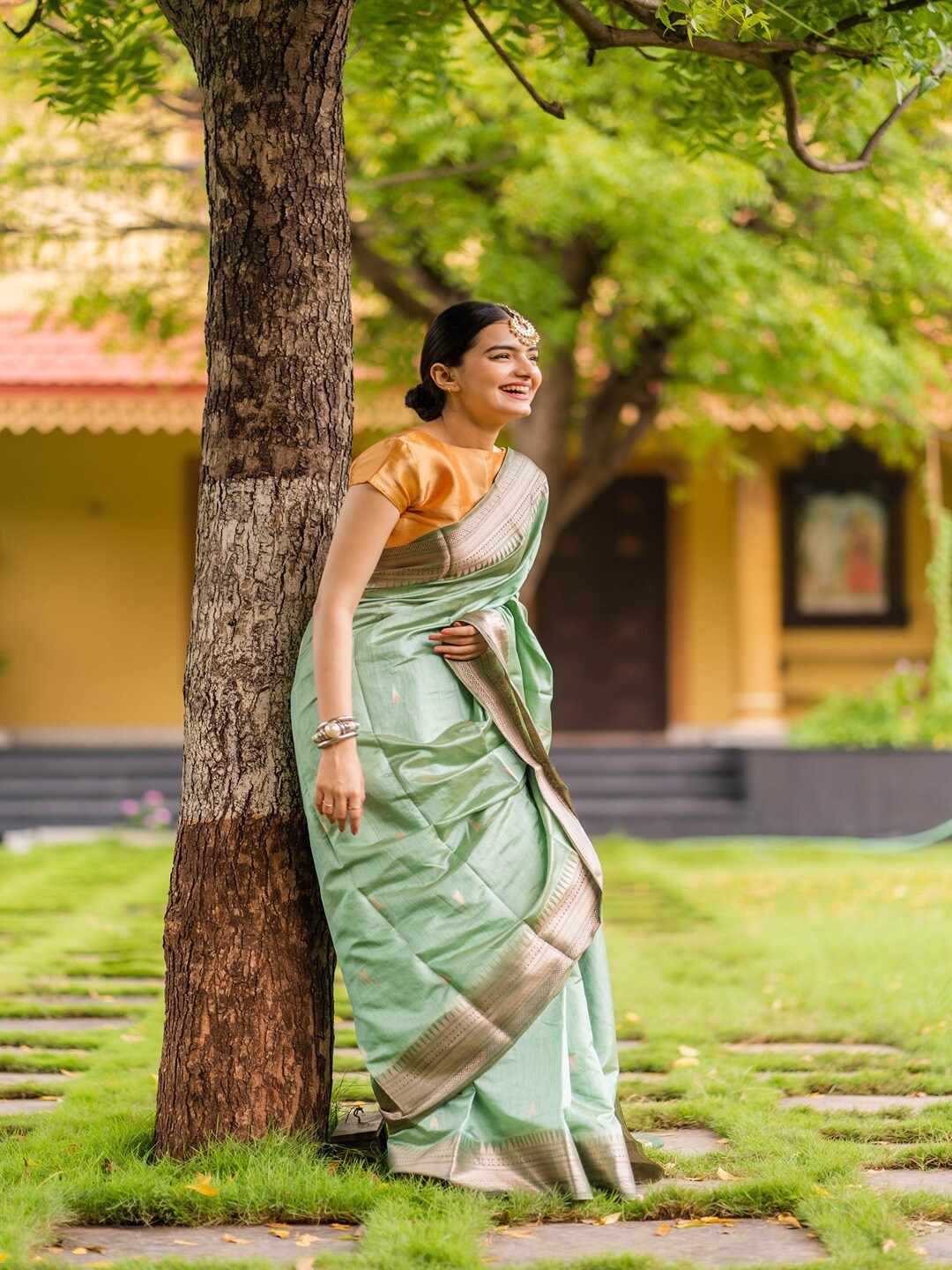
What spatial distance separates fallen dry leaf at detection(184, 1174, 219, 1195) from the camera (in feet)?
9.87

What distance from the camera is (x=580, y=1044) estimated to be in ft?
10.8

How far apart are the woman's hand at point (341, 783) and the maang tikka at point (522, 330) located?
3.27 feet

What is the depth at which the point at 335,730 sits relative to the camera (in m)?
3.13

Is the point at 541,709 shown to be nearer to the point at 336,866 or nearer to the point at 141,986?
the point at 336,866

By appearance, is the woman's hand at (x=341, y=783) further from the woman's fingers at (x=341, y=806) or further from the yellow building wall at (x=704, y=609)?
the yellow building wall at (x=704, y=609)

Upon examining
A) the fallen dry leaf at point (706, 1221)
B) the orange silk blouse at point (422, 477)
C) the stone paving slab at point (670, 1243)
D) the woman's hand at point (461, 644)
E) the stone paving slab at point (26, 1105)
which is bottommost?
the stone paving slab at point (26, 1105)

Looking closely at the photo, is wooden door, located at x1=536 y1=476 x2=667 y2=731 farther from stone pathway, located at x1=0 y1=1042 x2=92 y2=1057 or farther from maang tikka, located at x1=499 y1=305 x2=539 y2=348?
maang tikka, located at x1=499 y1=305 x2=539 y2=348

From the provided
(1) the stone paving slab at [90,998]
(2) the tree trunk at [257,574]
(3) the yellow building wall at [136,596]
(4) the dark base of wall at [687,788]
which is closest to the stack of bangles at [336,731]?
(2) the tree trunk at [257,574]

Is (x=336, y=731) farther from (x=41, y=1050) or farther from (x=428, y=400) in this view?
(x=41, y=1050)

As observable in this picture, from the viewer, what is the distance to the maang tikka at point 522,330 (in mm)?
3395

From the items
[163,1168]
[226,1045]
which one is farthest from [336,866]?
[163,1168]

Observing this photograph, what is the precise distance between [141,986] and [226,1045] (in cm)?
254

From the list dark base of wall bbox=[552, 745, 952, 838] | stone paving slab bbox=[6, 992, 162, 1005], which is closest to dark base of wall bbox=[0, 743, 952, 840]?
dark base of wall bbox=[552, 745, 952, 838]

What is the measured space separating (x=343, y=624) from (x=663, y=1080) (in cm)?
188
